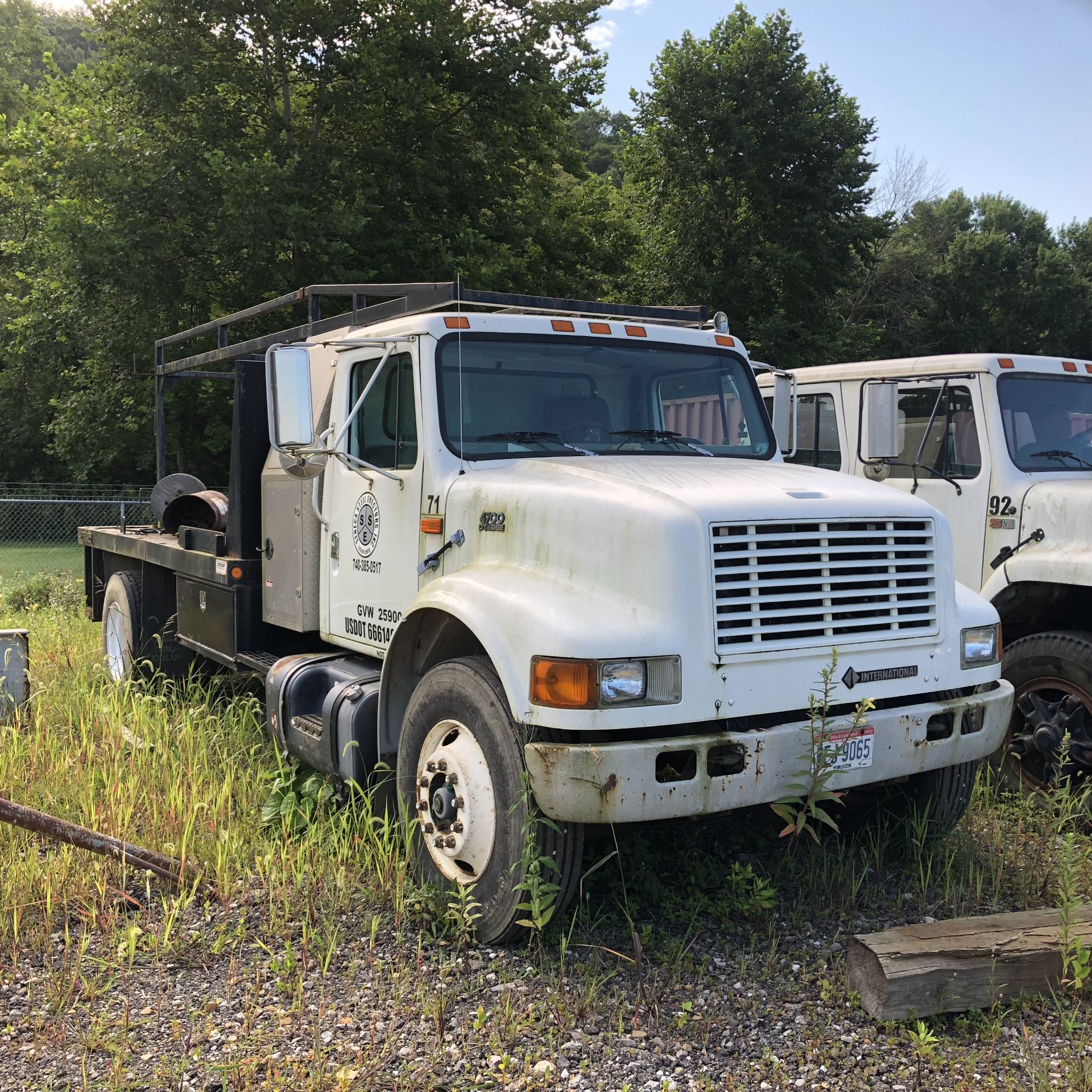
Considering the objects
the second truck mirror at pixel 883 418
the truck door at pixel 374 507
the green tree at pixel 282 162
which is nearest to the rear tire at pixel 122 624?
the truck door at pixel 374 507

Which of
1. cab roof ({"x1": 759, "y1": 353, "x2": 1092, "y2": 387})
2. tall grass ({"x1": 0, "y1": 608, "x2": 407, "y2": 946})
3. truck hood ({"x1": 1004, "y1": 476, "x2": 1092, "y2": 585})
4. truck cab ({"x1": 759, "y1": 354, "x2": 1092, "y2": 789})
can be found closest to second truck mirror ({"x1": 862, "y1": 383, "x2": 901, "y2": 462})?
truck cab ({"x1": 759, "y1": 354, "x2": 1092, "y2": 789})

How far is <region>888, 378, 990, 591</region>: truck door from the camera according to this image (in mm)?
6234

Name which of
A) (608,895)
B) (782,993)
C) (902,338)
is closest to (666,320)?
(608,895)

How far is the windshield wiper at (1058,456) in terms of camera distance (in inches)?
245

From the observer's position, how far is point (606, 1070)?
3.31 m

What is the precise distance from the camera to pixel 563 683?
3604 mm

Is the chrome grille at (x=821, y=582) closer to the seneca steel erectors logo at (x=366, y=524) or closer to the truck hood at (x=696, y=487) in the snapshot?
the truck hood at (x=696, y=487)

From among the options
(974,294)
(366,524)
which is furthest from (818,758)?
(974,294)

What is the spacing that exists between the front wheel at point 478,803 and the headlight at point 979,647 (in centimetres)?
177

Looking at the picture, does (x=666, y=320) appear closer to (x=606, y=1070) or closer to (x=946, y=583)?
(x=946, y=583)

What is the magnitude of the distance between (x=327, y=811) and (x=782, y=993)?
2537 millimetres

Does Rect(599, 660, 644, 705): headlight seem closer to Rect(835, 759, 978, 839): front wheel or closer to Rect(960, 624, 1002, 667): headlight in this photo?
Rect(960, 624, 1002, 667): headlight

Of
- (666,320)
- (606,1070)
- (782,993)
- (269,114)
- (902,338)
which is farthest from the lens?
(902,338)

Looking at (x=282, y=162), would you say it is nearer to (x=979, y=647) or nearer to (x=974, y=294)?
(x=979, y=647)
